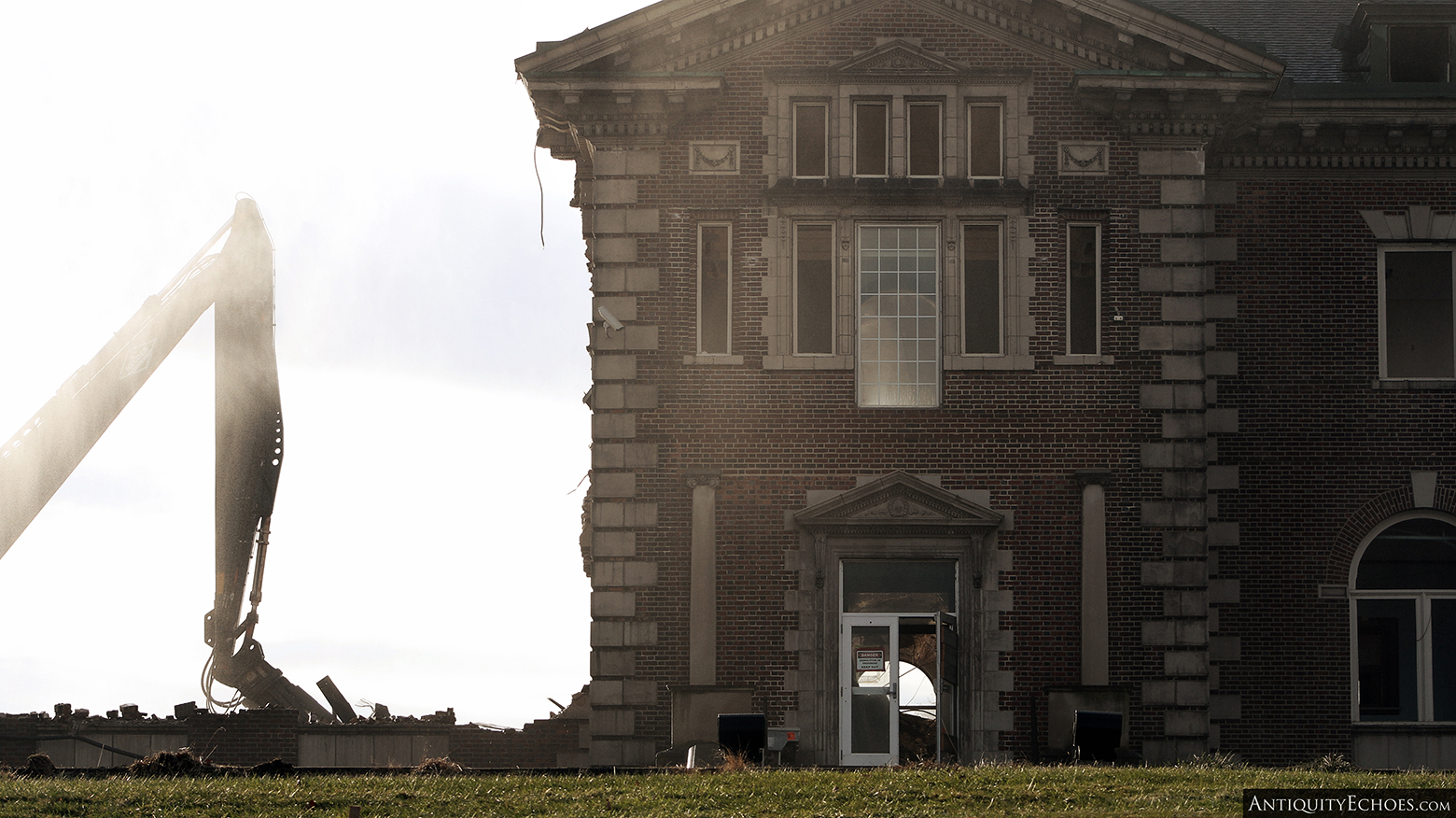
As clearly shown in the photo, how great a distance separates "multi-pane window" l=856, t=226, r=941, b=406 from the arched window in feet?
23.2

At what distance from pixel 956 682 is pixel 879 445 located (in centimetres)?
337

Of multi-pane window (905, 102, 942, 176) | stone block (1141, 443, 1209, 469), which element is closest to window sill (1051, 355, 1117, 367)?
stone block (1141, 443, 1209, 469)

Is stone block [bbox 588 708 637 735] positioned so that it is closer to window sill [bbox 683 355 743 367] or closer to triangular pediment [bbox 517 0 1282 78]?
window sill [bbox 683 355 743 367]

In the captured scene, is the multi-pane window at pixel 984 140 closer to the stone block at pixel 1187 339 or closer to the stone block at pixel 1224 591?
the stone block at pixel 1187 339

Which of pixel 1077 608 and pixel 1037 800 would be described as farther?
pixel 1077 608

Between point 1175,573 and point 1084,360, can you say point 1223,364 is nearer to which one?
point 1084,360

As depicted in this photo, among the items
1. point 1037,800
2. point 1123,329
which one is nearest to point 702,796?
point 1037,800

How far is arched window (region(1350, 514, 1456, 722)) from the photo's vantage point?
72.1 ft

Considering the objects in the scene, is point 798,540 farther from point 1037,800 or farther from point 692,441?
point 1037,800

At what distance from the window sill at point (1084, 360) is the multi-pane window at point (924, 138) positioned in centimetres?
312

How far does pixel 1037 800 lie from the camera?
14.0 meters

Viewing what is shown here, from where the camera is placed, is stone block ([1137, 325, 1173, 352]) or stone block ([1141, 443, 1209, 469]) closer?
stone block ([1141, 443, 1209, 469])

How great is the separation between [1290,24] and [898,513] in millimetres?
11878

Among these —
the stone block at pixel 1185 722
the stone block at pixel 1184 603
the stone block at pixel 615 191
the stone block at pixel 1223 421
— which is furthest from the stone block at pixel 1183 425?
the stone block at pixel 615 191
